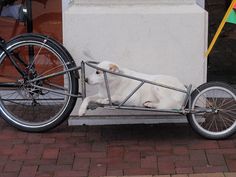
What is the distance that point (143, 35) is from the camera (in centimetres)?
598

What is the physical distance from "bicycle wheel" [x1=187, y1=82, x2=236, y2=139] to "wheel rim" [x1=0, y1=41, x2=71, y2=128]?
124 cm

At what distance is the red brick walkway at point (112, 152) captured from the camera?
528 centimetres

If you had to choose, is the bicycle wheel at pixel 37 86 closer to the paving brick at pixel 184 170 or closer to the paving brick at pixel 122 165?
the paving brick at pixel 122 165

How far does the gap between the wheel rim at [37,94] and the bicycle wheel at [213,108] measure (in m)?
1.24

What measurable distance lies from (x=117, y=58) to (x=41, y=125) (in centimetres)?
100

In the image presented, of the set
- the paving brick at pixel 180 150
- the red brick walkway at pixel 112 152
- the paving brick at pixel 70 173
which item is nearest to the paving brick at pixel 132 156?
the red brick walkway at pixel 112 152

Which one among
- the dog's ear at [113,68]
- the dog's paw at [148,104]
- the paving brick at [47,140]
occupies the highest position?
the dog's ear at [113,68]

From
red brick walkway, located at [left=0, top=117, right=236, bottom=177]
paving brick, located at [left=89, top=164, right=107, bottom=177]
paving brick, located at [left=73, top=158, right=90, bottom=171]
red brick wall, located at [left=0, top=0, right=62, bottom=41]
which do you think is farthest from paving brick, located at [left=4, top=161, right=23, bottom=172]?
red brick wall, located at [left=0, top=0, right=62, bottom=41]

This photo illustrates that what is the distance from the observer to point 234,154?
5.57m

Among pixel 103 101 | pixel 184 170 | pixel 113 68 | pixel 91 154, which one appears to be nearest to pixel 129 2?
pixel 113 68

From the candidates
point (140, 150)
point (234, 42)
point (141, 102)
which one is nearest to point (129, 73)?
point (141, 102)

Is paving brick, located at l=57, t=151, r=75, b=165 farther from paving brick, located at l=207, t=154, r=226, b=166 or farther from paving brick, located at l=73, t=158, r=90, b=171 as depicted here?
paving brick, located at l=207, t=154, r=226, b=166

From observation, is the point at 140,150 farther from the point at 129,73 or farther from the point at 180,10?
the point at 180,10

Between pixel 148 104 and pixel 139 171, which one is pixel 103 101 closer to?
pixel 148 104
